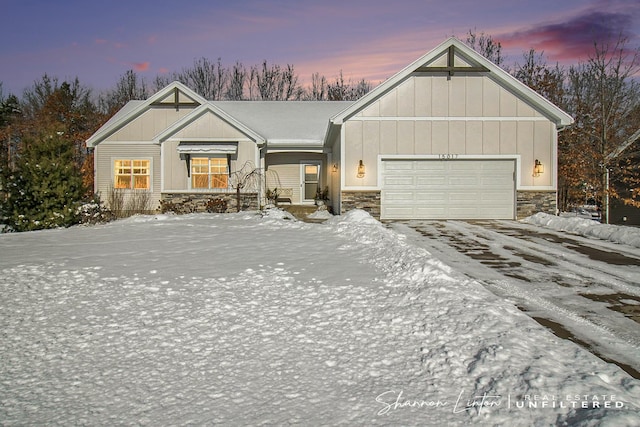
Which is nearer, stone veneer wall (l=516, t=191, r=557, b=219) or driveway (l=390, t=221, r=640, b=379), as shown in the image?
driveway (l=390, t=221, r=640, b=379)

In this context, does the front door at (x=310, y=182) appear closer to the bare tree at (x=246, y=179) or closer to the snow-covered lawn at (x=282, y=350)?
the bare tree at (x=246, y=179)

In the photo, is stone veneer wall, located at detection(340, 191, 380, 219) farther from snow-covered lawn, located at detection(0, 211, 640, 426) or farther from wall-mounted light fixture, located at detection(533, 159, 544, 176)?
snow-covered lawn, located at detection(0, 211, 640, 426)

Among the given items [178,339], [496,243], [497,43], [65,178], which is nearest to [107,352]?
[178,339]

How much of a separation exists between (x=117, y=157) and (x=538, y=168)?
59.9 feet

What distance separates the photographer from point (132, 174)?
21109mm

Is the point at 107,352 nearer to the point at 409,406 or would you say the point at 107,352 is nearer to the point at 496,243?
the point at 409,406

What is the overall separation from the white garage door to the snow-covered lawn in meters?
8.59

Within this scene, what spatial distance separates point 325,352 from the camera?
158 inches

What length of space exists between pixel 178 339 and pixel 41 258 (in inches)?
197

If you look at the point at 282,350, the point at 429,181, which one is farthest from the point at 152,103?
the point at 282,350

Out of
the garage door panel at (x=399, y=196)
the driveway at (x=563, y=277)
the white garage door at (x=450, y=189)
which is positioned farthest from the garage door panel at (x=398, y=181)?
the driveway at (x=563, y=277)

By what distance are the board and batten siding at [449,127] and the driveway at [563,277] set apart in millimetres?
4080

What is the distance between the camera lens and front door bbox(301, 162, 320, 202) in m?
22.9

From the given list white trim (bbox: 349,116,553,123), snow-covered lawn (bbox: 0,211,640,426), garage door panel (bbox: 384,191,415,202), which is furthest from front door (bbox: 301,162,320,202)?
snow-covered lawn (bbox: 0,211,640,426)
